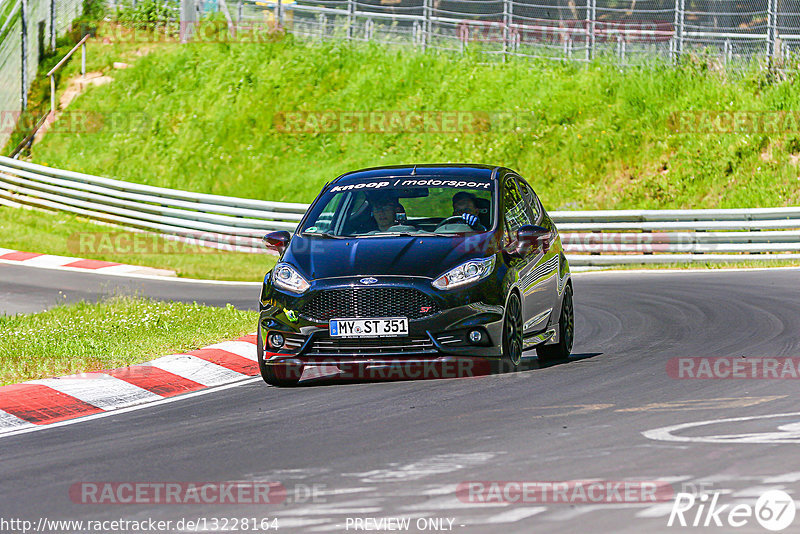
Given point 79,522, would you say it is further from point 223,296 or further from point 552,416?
point 223,296

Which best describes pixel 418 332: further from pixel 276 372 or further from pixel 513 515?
pixel 513 515

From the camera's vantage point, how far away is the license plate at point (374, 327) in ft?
29.5

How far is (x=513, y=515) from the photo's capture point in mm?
5176

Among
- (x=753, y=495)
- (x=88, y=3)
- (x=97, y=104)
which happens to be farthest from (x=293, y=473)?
(x=88, y=3)

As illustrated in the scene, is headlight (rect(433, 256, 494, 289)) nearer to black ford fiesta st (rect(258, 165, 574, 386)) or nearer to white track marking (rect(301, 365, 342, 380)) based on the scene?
black ford fiesta st (rect(258, 165, 574, 386))

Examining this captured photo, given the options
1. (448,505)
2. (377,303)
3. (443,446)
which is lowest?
(443,446)

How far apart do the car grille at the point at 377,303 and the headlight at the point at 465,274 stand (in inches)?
7.2

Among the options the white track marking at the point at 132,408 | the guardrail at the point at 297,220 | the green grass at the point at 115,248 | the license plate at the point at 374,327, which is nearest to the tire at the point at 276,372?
the white track marking at the point at 132,408

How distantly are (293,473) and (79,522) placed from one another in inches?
46.2

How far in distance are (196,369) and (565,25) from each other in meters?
22.4

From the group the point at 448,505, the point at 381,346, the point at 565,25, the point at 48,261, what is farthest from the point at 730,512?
the point at 565,25

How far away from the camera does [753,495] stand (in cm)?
539

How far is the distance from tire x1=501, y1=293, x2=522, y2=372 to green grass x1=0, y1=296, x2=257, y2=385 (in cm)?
325

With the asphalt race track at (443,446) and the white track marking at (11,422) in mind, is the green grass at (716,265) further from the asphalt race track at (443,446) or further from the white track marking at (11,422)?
the white track marking at (11,422)
